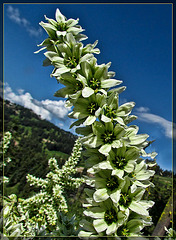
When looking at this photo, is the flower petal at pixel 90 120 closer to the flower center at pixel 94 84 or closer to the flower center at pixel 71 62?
the flower center at pixel 94 84

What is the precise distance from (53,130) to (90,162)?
26.0 ft

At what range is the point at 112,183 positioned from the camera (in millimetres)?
650

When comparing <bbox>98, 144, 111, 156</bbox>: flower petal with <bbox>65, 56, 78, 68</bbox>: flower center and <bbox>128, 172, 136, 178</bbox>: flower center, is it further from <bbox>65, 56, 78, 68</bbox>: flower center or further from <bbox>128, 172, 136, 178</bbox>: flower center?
<bbox>65, 56, 78, 68</bbox>: flower center

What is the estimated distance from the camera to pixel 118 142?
25.0 inches

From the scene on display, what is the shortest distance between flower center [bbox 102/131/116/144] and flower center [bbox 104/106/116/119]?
61 millimetres

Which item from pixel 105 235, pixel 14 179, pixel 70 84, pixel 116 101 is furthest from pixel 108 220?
pixel 14 179

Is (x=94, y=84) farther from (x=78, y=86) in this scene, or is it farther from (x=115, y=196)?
(x=115, y=196)

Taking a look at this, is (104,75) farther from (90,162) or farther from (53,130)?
(53,130)

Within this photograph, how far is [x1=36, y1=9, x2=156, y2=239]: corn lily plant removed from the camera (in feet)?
2.04

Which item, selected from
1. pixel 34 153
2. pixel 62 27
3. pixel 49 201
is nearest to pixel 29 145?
pixel 34 153

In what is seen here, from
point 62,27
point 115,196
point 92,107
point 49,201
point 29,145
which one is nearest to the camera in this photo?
point 115,196

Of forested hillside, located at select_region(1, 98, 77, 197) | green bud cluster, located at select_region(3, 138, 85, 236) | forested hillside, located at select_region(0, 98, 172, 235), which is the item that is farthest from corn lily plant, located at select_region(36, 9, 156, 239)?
forested hillside, located at select_region(1, 98, 77, 197)

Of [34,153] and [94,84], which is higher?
[34,153]

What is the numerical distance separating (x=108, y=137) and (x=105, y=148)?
4 cm
